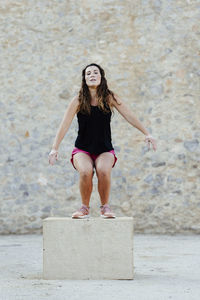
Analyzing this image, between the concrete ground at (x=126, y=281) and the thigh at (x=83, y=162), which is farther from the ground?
the thigh at (x=83, y=162)

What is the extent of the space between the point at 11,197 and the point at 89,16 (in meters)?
2.96

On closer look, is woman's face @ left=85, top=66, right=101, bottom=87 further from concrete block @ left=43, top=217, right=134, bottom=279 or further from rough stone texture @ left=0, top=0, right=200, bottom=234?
rough stone texture @ left=0, top=0, right=200, bottom=234

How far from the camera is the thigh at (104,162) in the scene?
4.02 metres

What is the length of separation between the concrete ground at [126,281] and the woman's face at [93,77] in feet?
5.22

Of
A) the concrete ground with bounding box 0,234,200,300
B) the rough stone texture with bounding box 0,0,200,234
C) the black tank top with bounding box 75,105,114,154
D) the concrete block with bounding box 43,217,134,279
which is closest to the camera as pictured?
the concrete ground with bounding box 0,234,200,300

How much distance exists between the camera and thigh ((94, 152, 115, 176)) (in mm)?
4020

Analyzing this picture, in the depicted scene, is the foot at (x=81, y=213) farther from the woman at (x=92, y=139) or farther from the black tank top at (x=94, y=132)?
the black tank top at (x=94, y=132)

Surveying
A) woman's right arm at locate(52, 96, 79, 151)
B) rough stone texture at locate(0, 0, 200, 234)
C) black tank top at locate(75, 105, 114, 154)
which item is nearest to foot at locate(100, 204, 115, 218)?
black tank top at locate(75, 105, 114, 154)

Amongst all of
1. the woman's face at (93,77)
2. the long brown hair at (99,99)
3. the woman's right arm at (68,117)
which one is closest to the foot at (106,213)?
the woman's right arm at (68,117)

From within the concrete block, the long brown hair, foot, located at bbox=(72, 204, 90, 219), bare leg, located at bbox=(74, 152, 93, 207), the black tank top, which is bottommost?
the concrete block

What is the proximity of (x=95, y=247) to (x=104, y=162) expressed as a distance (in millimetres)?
678

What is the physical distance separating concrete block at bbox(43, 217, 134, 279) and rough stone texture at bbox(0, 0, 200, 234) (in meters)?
3.17

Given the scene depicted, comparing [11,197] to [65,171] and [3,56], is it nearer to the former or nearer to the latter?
[65,171]

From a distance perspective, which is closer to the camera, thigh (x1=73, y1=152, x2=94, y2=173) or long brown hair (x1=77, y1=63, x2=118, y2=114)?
thigh (x1=73, y1=152, x2=94, y2=173)
